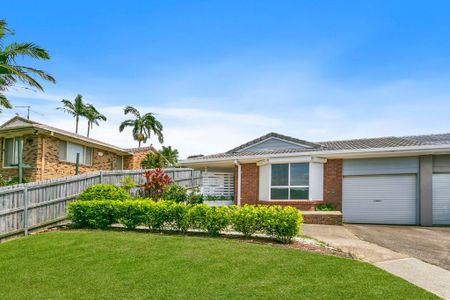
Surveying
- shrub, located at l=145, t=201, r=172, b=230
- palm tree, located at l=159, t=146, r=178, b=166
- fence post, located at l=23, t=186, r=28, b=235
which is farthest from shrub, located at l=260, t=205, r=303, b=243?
palm tree, located at l=159, t=146, r=178, b=166

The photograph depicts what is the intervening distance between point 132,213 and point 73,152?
14444mm

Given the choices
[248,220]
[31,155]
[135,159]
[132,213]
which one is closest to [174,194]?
[132,213]

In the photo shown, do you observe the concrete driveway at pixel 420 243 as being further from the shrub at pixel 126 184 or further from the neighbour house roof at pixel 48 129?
the neighbour house roof at pixel 48 129

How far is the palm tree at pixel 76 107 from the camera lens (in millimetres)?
43031

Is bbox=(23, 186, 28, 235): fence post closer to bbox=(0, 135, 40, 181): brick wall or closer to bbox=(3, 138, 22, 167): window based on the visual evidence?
bbox=(0, 135, 40, 181): brick wall

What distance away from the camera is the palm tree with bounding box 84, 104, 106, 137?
147 feet

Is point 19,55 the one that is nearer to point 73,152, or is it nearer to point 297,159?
point 73,152

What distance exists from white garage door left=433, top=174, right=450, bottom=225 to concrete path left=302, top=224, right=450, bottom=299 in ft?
24.7

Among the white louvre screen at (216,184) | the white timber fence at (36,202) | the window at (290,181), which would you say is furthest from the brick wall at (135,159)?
the window at (290,181)

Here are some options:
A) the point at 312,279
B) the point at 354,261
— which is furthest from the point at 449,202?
the point at 312,279

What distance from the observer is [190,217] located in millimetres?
10555

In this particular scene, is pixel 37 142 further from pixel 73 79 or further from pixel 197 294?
pixel 197 294

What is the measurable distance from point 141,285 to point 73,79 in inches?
578

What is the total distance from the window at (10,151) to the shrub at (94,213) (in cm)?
1299
